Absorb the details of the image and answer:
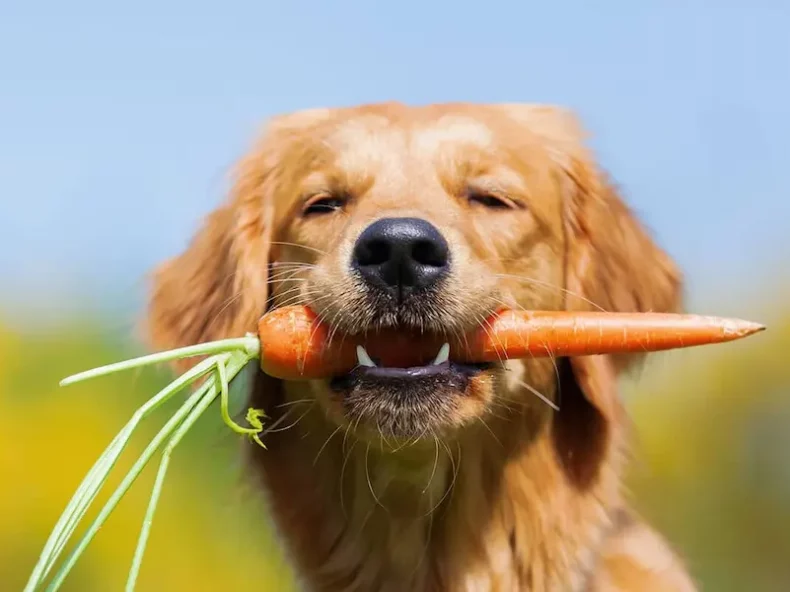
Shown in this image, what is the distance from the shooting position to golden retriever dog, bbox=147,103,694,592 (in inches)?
99.8

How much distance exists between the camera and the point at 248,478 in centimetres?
313

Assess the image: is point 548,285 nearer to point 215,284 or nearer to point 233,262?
point 233,262

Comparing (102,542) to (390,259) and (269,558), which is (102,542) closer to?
(269,558)

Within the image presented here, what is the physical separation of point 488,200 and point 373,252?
1.96 feet

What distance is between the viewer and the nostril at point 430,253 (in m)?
2.19

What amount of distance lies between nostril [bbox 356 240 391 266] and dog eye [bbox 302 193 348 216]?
49cm

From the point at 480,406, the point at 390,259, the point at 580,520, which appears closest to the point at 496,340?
the point at 480,406

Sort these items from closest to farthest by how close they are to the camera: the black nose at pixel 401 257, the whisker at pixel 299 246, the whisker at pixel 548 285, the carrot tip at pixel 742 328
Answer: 1. the black nose at pixel 401 257
2. the carrot tip at pixel 742 328
3. the whisker at pixel 548 285
4. the whisker at pixel 299 246

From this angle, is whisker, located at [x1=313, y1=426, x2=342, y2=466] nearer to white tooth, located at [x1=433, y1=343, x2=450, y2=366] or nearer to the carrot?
the carrot

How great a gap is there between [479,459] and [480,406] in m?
0.48

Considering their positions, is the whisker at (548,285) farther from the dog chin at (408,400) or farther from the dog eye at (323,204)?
the dog eye at (323,204)

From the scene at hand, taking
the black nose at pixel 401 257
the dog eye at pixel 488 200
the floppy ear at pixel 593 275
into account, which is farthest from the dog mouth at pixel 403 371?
the floppy ear at pixel 593 275

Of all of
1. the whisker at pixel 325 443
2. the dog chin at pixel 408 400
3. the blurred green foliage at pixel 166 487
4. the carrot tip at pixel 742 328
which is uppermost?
the carrot tip at pixel 742 328

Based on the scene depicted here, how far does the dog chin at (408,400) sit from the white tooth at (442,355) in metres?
0.01
